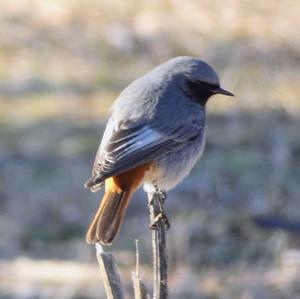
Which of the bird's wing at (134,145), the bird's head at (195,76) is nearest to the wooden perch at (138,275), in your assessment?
the bird's wing at (134,145)

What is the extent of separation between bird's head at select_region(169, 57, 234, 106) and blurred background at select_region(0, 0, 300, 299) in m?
2.06

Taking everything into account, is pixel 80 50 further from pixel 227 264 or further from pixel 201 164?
pixel 227 264

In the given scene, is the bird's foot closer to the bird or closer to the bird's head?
the bird

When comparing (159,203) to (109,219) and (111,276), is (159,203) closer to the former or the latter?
(109,219)

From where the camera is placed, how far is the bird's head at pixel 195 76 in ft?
19.5

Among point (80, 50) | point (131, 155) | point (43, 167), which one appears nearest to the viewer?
point (131, 155)

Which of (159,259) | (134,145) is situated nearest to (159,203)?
(134,145)

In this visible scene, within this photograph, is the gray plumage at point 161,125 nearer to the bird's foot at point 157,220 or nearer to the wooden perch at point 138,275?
the bird's foot at point 157,220

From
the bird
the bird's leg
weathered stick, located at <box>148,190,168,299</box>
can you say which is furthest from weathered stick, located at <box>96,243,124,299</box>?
the bird's leg

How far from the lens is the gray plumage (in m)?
5.68

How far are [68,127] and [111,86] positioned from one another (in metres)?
0.77

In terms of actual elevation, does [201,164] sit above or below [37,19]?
below

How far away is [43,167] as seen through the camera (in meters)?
9.88

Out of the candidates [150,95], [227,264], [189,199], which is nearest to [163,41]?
[189,199]
